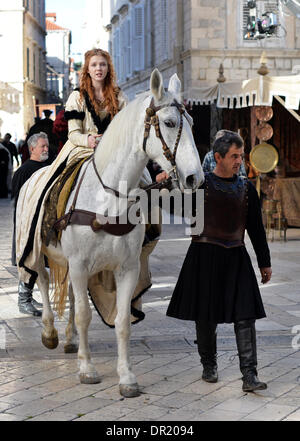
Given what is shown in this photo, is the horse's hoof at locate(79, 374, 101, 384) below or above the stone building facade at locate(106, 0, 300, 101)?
below

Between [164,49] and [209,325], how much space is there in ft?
63.3

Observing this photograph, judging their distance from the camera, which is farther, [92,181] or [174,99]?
[92,181]

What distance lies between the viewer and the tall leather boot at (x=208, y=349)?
16.4 feet

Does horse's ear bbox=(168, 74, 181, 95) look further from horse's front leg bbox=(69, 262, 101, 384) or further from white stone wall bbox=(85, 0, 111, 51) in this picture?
white stone wall bbox=(85, 0, 111, 51)

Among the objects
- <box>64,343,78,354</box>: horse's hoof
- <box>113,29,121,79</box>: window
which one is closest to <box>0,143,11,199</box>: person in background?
<box>113,29,121,79</box>: window

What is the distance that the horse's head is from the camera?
427 cm

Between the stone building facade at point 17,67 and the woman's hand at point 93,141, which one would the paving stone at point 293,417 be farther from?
the stone building facade at point 17,67

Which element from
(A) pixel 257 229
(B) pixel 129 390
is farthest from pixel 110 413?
(A) pixel 257 229

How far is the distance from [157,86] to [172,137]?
0.32 m

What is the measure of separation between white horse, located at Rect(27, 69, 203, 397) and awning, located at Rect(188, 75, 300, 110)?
777 cm

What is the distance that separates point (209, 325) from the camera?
4984mm

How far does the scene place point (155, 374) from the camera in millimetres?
5238
